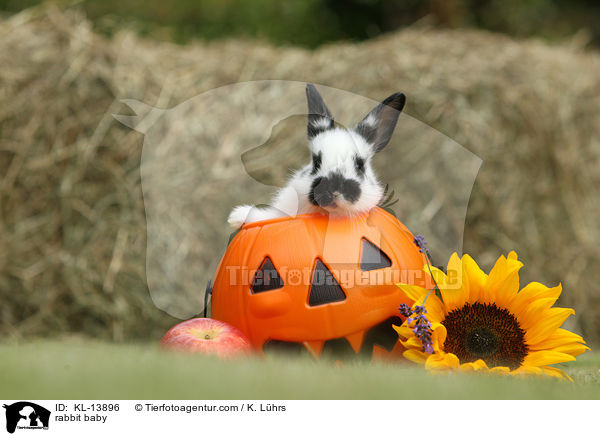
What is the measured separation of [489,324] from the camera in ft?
7.68

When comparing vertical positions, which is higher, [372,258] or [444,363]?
[372,258]

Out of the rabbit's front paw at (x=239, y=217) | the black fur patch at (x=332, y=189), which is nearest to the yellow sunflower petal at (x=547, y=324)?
the black fur patch at (x=332, y=189)

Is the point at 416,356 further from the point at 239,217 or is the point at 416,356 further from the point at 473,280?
the point at 239,217

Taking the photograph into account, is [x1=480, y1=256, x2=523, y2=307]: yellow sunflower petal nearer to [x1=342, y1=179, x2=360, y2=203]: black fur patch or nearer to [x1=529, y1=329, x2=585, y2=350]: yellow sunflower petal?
[x1=529, y1=329, x2=585, y2=350]: yellow sunflower petal

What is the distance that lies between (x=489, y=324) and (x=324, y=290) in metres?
0.61

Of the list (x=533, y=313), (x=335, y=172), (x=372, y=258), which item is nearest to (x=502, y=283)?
(x=533, y=313)

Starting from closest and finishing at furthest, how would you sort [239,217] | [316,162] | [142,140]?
[316,162] → [239,217] → [142,140]

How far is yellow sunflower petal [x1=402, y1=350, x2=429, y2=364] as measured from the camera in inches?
90.6

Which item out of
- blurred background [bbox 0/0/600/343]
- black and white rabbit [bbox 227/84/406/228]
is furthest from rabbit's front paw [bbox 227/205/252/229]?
blurred background [bbox 0/0/600/343]

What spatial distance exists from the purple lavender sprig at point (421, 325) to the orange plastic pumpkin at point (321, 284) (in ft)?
0.37

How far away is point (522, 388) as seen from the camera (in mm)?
1817
